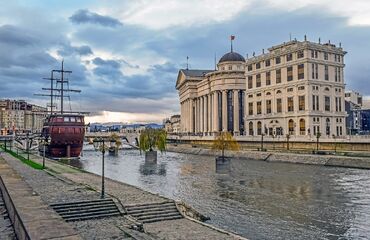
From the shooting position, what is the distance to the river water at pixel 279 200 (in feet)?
72.7

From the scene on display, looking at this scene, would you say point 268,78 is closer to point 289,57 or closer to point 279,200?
point 289,57

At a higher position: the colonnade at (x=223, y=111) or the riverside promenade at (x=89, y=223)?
the colonnade at (x=223, y=111)

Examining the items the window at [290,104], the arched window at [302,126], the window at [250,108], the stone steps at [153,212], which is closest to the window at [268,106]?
the window at [250,108]

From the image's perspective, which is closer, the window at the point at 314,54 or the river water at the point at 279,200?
the river water at the point at 279,200

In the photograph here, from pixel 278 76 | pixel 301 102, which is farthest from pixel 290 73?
pixel 301 102

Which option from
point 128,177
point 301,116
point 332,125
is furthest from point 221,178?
point 332,125

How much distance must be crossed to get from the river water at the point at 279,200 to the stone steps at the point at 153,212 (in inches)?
101

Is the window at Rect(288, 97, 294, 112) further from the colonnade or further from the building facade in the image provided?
the colonnade

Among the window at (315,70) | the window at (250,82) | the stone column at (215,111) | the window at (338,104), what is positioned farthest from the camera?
the stone column at (215,111)

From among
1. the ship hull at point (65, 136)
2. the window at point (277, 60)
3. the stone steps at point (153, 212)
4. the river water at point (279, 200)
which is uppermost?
the window at point (277, 60)

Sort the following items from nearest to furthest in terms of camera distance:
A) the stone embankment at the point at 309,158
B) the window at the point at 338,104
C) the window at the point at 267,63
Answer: the stone embankment at the point at 309,158, the window at the point at 338,104, the window at the point at 267,63

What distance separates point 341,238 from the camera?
2028 centimetres

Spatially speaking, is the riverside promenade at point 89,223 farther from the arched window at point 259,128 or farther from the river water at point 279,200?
the arched window at point 259,128

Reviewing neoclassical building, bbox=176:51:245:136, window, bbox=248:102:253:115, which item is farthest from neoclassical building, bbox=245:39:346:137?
neoclassical building, bbox=176:51:245:136
